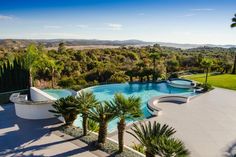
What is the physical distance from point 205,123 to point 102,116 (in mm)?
6673

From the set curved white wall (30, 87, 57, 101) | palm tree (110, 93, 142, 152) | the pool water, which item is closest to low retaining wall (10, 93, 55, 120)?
curved white wall (30, 87, 57, 101)

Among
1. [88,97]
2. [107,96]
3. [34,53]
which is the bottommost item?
[107,96]

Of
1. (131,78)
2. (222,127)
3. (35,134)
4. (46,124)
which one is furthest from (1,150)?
(131,78)

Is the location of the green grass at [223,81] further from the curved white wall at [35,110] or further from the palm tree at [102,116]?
the curved white wall at [35,110]

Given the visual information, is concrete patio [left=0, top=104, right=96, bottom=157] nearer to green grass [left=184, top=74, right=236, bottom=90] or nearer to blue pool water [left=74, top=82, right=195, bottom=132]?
blue pool water [left=74, top=82, right=195, bottom=132]

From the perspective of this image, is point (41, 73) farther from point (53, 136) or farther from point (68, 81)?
point (53, 136)

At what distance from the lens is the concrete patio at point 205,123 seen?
28.7ft

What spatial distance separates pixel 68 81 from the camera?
808 inches

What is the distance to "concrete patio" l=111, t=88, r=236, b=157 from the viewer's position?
874cm

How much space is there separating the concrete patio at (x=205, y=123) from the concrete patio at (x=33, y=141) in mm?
2352

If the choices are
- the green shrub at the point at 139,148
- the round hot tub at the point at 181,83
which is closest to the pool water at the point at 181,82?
the round hot tub at the point at 181,83

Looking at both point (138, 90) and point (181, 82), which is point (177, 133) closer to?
point (138, 90)

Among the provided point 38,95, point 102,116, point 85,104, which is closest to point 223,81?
point 38,95

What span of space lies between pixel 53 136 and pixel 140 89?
43.6 ft
